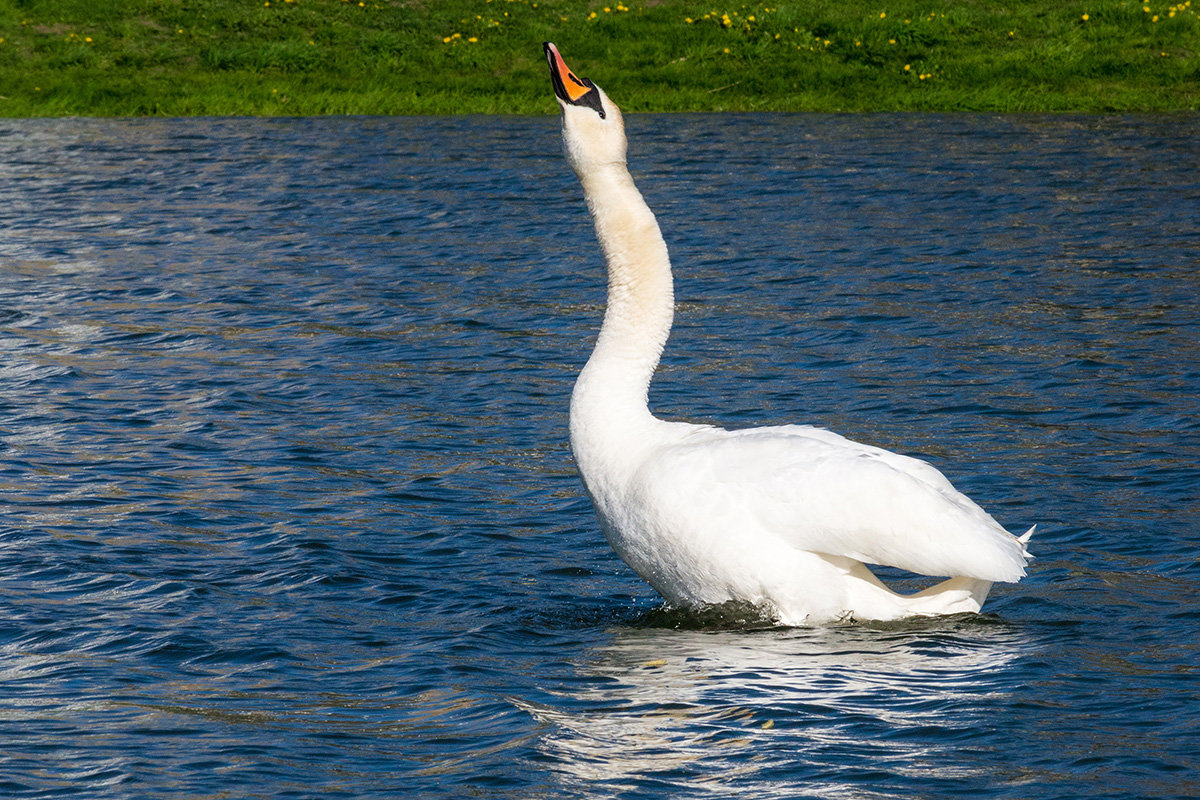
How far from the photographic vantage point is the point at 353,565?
924cm

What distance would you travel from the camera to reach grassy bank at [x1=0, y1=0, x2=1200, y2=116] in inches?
1357

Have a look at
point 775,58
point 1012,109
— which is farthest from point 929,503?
point 775,58

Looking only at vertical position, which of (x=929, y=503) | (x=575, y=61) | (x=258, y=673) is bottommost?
(x=258, y=673)

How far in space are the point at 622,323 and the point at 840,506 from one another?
5.01 ft

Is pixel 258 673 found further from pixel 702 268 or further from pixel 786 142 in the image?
pixel 786 142

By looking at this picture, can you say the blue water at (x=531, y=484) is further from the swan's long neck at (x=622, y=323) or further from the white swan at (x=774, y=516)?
the swan's long neck at (x=622, y=323)

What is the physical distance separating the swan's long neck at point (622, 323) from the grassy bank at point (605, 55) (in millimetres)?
26277

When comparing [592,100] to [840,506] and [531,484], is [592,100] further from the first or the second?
[531,484]

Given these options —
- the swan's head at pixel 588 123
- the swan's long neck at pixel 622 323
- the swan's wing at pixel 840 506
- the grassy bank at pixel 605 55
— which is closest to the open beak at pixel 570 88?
the swan's head at pixel 588 123

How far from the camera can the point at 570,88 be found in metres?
8.25

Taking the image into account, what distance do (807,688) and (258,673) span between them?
8.34 feet

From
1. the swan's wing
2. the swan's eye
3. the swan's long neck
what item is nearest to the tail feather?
the swan's wing

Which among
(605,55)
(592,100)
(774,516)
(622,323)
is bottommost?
(774,516)

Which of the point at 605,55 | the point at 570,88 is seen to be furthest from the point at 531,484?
the point at 605,55
